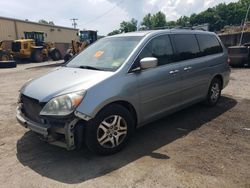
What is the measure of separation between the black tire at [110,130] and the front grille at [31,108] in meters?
0.75

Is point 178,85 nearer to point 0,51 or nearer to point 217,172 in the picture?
point 217,172

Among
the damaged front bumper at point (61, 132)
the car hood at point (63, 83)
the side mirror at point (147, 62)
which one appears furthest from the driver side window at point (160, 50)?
the damaged front bumper at point (61, 132)

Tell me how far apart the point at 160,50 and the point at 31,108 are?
7.75ft

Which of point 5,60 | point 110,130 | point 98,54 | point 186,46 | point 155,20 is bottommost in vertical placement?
point 5,60

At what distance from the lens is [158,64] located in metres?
4.55

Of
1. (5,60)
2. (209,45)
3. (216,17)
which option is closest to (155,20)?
(216,17)

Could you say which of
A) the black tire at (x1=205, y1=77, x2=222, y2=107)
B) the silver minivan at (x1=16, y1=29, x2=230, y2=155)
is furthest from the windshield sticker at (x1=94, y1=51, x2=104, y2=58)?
the black tire at (x1=205, y1=77, x2=222, y2=107)

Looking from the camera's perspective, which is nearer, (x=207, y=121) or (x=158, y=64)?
(x=158, y=64)

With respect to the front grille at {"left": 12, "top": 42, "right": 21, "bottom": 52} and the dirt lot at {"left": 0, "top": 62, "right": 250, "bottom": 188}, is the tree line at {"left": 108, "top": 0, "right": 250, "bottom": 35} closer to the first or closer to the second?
the front grille at {"left": 12, "top": 42, "right": 21, "bottom": 52}

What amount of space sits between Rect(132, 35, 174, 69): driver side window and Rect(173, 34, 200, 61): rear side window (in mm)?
205

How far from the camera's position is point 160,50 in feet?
15.3

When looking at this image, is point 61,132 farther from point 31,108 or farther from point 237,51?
point 237,51

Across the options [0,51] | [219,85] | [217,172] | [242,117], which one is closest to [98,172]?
[217,172]

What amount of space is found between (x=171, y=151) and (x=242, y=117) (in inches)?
93.7
